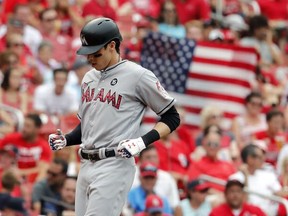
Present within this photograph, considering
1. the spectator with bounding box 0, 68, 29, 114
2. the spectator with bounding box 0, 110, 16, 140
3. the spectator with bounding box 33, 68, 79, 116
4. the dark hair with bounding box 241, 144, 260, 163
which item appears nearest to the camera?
the dark hair with bounding box 241, 144, 260, 163

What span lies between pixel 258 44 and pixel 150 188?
7763mm

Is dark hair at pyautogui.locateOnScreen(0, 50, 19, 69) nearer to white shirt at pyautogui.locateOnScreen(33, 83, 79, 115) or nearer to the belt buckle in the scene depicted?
white shirt at pyautogui.locateOnScreen(33, 83, 79, 115)

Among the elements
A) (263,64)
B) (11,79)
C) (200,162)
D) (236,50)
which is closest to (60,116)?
(11,79)

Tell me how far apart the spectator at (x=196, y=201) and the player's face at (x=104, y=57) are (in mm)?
4705

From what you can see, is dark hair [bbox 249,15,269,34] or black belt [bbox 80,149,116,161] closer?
black belt [bbox 80,149,116,161]

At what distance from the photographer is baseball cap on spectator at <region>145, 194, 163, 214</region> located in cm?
1211

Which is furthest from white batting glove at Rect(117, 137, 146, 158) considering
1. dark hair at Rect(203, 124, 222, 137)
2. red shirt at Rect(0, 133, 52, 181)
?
dark hair at Rect(203, 124, 222, 137)

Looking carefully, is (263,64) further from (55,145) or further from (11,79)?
(55,145)

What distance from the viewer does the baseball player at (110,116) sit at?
27.4ft

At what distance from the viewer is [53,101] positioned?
15.5 meters

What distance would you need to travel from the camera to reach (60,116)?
1523 centimetres

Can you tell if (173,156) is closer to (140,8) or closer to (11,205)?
(11,205)

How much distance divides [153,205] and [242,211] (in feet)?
3.14

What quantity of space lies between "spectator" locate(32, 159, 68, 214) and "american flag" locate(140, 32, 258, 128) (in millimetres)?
4355
